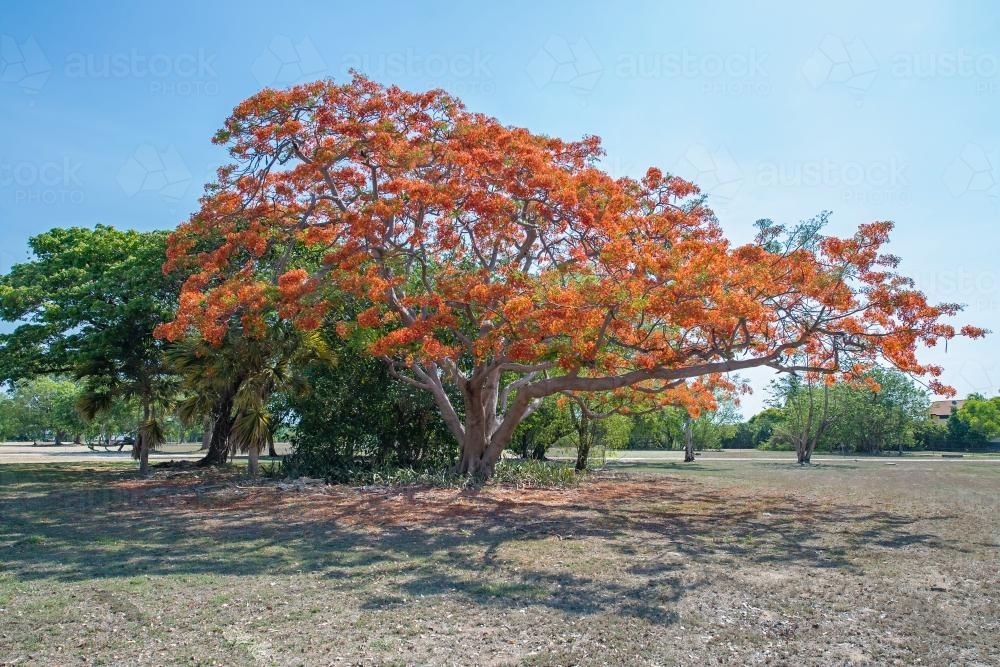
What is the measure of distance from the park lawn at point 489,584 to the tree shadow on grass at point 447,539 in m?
0.05

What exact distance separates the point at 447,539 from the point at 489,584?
2.58 meters

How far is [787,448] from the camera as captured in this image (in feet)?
203

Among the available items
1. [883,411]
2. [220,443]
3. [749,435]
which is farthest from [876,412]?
[220,443]

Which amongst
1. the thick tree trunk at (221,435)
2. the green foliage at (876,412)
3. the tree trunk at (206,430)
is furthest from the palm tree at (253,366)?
the green foliage at (876,412)

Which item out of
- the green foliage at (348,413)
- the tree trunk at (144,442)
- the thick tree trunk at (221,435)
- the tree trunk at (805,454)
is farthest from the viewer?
the tree trunk at (805,454)

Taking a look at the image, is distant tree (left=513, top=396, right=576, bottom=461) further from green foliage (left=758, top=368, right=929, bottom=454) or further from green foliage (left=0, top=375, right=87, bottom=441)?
green foliage (left=0, top=375, right=87, bottom=441)

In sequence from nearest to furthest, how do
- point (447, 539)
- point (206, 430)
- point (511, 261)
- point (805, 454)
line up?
point (447, 539) < point (511, 261) < point (206, 430) < point (805, 454)

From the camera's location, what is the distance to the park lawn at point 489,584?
14.3 ft

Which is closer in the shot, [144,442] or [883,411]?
[144,442]

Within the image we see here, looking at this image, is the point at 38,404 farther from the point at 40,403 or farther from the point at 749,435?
the point at 749,435

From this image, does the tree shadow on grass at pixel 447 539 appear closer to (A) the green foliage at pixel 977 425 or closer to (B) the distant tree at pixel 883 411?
(B) the distant tree at pixel 883 411

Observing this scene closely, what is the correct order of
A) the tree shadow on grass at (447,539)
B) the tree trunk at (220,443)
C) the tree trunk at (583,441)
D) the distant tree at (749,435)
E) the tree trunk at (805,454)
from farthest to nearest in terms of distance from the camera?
the distant tree at (749,435) < the tree trunk at (805,454) < the tree trunk at (583,441) < the tree trunk at (220,443) < the tree shadow on grass at (447,539)

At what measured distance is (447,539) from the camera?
27.8 ft

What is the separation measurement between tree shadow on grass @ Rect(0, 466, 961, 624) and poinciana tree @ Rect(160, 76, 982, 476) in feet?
8.85
